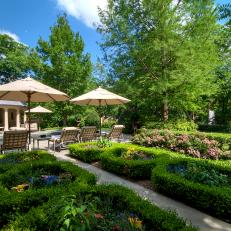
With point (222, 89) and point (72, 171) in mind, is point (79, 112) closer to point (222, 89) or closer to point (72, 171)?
point (222, 89)

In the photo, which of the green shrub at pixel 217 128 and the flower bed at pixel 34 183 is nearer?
the flower bed at pixel 34 183

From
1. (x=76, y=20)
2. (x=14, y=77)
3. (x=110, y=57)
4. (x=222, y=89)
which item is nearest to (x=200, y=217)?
(x=110, y=57)

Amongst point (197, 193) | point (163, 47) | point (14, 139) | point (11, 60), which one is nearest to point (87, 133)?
point (14, 139)

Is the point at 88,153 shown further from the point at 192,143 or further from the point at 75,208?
the point at 75,208

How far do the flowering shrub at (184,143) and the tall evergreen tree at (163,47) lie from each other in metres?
4.12

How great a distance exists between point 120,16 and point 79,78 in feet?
26.9

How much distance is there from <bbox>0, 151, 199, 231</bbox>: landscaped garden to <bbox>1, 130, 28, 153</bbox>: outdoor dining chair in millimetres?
3498

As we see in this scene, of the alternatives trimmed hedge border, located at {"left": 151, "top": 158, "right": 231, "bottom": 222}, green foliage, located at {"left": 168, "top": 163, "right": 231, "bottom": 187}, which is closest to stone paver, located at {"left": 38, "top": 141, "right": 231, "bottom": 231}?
trimmed hedge border, located at {"left": 151, "top": 158, "right": 231, "bottom": 222}

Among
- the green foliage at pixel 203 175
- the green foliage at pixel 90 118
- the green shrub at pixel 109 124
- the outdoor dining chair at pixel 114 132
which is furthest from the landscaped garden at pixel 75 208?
the green shrub at pixel 109 124

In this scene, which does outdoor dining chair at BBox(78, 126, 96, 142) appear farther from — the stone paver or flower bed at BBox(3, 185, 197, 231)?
flower bed at BBox(3, 185, 197, 231)

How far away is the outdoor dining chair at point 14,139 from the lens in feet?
28.2

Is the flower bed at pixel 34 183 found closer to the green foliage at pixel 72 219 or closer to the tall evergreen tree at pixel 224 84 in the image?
the green foliage at pixel 72 219

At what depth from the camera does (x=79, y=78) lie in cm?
2297

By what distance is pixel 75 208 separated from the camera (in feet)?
9.07
